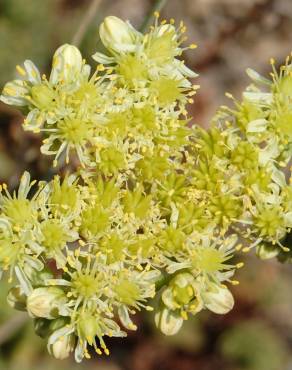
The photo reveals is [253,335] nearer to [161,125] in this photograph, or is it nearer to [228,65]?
[228,65]

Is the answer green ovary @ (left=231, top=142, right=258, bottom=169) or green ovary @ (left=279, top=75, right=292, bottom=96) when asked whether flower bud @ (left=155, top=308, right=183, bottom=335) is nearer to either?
green ovary @ (left=231, top=142, right=258, bottom=169)

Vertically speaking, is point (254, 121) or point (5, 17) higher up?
point (5, 17)

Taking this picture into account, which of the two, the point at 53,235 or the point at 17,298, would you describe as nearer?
the point at 53,235

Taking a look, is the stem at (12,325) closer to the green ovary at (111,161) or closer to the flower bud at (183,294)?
→ the flower bud at (183,294)

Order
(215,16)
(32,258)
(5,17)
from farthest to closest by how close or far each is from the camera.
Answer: (215,16) → (5,17) → (32,258)

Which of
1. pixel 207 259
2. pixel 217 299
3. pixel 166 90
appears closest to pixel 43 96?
pixel 166 90

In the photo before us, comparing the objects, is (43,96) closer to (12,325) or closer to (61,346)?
(61,346)

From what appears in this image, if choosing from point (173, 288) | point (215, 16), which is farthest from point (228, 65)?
point (173, 288)

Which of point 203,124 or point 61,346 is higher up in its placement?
point 61,346
